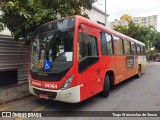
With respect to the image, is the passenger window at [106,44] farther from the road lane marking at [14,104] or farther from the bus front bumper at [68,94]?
the road lane marking at [14,104]

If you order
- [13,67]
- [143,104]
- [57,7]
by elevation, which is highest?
[57,7]

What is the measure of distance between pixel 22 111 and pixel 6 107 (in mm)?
738

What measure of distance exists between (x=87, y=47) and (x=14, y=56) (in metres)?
4.81

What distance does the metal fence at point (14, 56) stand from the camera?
343 inches

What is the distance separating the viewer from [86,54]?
18.7 feet

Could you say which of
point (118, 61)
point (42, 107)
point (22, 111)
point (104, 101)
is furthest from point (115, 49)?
point (22, 111)

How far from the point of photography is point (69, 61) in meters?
5.28

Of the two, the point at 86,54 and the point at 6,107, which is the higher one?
the point at 86,54

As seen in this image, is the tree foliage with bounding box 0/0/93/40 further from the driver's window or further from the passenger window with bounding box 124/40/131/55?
the passenger window with bounding box 124/40/131/55

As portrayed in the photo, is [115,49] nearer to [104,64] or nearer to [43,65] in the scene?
[104,64]

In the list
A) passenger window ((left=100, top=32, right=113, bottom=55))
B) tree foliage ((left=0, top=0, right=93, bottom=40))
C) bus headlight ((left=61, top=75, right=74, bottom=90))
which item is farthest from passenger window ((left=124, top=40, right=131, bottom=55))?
bus headlight ((left=61, top=75, right=74, bottom=90))

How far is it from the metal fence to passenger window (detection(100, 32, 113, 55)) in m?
4.42

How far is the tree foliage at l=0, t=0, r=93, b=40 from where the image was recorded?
700cm

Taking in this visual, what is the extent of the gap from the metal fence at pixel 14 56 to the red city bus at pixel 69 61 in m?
2.89
